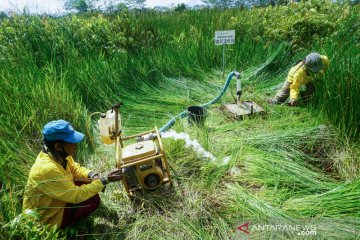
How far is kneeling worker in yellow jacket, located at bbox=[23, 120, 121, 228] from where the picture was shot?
1.80 m

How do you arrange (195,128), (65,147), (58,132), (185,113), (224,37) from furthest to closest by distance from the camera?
1. (224,37)
2. (185,113)
3. (195,128)
4. (65,147)
5. (58,132)

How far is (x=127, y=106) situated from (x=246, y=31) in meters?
3.21

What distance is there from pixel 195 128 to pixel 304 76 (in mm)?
1590

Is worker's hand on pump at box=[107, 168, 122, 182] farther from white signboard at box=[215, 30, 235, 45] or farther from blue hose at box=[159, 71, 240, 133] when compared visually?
white signboard at box=[215, 30, 235, 45]

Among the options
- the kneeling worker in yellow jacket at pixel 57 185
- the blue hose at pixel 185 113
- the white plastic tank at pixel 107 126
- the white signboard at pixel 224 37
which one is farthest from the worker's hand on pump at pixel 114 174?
the white signboard at pixel 224 37

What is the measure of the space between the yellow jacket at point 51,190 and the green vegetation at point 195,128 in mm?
130

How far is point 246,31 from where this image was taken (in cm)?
573

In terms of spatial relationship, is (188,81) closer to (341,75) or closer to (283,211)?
(341,75)

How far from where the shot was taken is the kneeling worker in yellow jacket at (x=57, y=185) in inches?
70.8

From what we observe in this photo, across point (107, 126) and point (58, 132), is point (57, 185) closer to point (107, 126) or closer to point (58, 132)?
point (58, 132)

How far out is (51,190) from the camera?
71.9 inches

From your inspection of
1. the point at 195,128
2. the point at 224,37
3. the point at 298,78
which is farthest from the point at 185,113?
the point at 224,37

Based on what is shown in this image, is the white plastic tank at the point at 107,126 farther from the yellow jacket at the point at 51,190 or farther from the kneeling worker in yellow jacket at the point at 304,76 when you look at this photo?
the kneeling worker in yellow jacket at the point at 304,76

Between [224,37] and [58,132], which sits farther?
[224,37]
